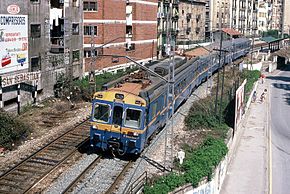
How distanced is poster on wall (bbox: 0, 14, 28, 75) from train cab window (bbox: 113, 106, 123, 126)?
38.8 ft

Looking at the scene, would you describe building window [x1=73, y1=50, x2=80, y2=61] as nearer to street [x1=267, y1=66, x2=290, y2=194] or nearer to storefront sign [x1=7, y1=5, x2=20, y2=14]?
storefront sign [x1=7, y1=5, x2=20, y2=14]

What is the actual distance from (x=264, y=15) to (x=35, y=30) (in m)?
106

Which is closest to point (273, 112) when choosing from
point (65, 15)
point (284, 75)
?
point (65, 15)

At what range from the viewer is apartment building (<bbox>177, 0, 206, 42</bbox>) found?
73812 mm

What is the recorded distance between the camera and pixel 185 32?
76812 millimetres

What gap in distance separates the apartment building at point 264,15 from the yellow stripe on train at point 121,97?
10878 centimetres

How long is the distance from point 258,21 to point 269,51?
137ft

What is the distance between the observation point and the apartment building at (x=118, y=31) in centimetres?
4322

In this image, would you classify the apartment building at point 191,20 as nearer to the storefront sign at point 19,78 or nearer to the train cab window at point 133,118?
the storefront sign at point 19,78

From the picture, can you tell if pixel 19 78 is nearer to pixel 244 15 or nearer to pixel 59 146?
pixel 59 146

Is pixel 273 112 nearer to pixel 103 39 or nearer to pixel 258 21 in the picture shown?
pixel 103 39

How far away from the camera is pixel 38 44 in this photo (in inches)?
1262

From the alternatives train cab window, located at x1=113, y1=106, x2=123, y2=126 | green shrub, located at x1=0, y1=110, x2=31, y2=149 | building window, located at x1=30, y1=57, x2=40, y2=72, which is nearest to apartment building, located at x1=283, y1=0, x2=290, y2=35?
building window, located at x1=30, y1=57, x2=40, y2=72

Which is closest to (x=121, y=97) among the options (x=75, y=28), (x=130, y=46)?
(x=75, y=28)
